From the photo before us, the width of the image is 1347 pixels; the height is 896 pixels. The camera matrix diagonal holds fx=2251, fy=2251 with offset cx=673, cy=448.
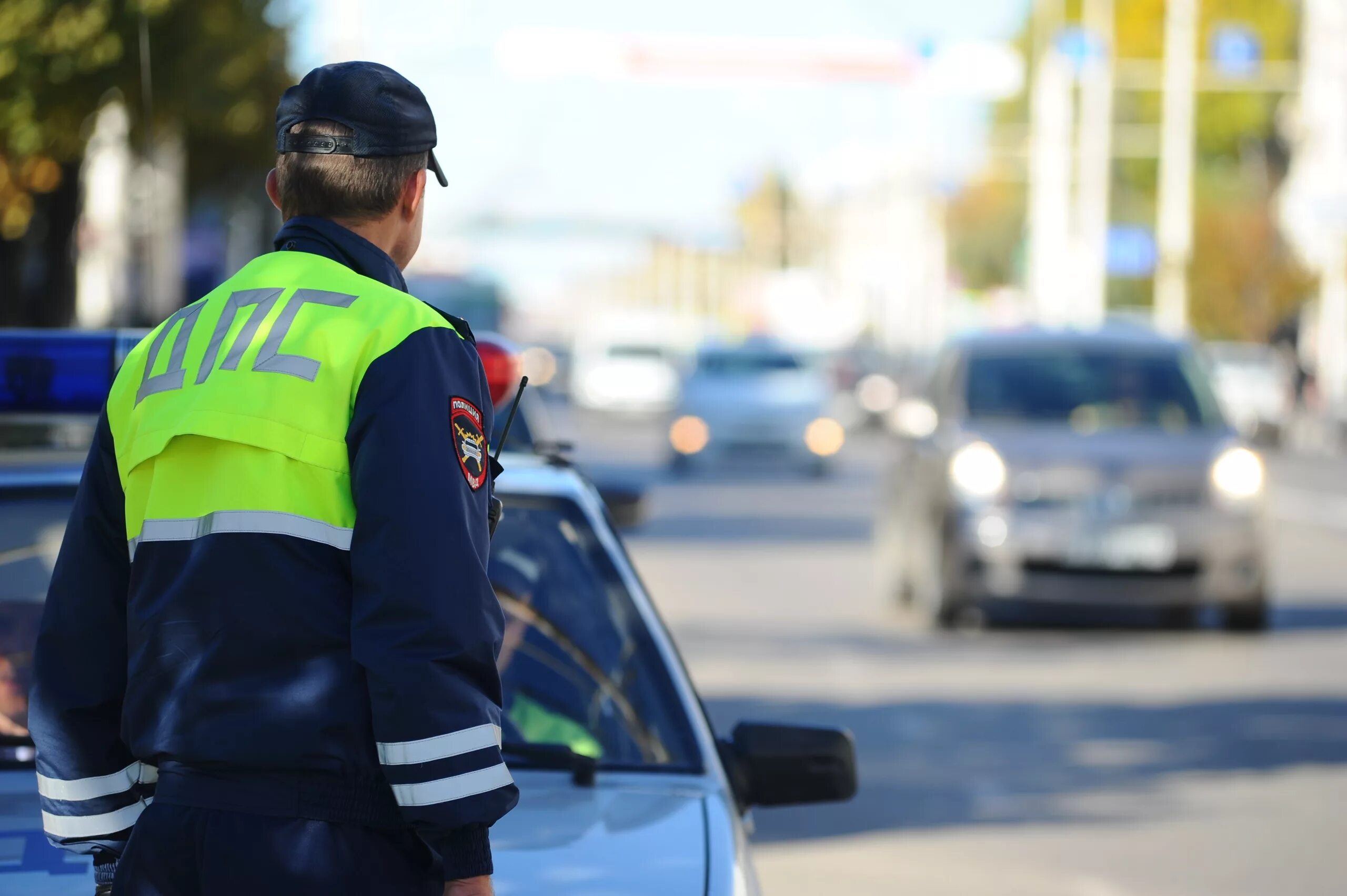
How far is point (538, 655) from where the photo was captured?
13.8 ft

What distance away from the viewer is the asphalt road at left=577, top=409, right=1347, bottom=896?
6797mm

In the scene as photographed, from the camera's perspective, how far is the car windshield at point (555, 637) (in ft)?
12.9

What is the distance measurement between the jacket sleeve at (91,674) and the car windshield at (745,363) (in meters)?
25.7

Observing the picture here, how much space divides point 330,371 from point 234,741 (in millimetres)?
402

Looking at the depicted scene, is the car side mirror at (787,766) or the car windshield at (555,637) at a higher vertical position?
the car windshield at (555,637)

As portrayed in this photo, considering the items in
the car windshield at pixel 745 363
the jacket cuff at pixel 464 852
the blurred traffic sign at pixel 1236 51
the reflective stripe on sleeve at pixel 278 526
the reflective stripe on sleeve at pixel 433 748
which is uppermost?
the blurred traffic sign at pixel 1236 51

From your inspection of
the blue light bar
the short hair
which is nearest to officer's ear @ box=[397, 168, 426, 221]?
the short hair

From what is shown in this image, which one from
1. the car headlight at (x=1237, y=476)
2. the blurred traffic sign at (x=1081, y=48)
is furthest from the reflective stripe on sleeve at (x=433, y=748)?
the blurred traffic sign at (x=1081, y=48)

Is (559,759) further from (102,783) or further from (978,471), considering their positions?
(978,471)

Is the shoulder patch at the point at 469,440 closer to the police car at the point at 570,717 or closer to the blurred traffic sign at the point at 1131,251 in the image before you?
the police car at the point at 570,717

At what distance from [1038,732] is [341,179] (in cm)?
716

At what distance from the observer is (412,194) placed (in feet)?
8.34

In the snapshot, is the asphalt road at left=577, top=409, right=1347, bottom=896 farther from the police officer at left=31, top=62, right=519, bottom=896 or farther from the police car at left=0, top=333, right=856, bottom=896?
the police officer at left=31, top=62, right=519, bottom=896

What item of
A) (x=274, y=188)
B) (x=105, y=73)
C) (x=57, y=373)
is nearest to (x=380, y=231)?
(x=274, y=188)
